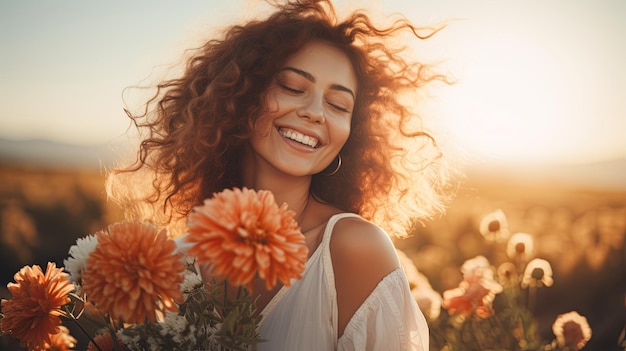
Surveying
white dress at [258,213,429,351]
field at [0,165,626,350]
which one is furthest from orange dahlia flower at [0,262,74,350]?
field at [0,165,626,350]

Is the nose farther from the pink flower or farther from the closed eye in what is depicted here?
the pink flower

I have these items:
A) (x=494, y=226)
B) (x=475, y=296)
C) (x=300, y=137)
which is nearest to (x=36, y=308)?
(x=300, y=137)

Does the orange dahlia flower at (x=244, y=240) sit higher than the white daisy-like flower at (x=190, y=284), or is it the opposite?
the orange dahlia flower at (x=244, y=240)

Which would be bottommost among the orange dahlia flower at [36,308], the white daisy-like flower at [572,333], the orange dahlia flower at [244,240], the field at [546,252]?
the field at [546,252]

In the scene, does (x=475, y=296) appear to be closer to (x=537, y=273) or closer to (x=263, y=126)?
(x=537, y=273)

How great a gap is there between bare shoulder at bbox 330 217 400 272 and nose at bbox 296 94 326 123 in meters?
0.36

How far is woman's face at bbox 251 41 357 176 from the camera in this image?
1.86 metres

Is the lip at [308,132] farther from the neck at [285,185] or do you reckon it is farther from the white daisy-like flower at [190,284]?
the white daisy-like flower at [190,284]

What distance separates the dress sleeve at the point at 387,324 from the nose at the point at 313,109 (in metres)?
0.55

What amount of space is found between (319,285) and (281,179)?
1.44 feet

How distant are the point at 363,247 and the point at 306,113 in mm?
470

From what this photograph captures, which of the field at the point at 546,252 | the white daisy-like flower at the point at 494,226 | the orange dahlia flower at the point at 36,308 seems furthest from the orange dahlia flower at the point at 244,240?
the field at the point at 546,252

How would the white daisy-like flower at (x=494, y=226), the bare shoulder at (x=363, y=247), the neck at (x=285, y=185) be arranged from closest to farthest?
the bare shoulder at (x=363, y=247) < the neck at (x=285, y=185) < the white daisy-like flower at (x=494, y=226)

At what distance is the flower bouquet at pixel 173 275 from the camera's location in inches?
36.2
